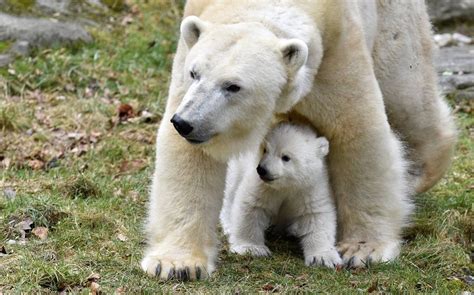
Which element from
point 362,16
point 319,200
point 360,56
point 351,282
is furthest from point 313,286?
point 362,16

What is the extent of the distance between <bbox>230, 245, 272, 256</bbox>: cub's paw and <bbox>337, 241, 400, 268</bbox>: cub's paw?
46 cm

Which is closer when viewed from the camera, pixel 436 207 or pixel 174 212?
pixel 174 212

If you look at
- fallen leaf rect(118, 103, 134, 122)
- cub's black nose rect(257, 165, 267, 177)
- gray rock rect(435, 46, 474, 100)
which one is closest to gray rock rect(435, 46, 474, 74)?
gray rock rect(435, 46, 474, 100)

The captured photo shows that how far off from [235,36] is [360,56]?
3.27 feet

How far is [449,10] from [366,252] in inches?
292

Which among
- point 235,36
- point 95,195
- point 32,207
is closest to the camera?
point 235,36

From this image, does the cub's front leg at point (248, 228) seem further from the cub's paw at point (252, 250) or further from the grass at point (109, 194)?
the grass at point (109, 194)

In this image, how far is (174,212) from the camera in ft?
16.7

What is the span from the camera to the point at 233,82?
4.46 meters

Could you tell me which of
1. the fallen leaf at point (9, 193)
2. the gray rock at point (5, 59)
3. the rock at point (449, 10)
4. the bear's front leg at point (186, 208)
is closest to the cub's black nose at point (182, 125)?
the bear's front leg at point (186, 208)

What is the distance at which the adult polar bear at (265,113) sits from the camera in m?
4.53

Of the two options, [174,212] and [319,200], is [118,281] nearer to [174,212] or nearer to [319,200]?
[174,212]

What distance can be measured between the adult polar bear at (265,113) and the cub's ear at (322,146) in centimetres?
7

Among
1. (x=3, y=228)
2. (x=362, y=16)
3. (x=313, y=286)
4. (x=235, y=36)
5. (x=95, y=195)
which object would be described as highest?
(x=235, y=36)
